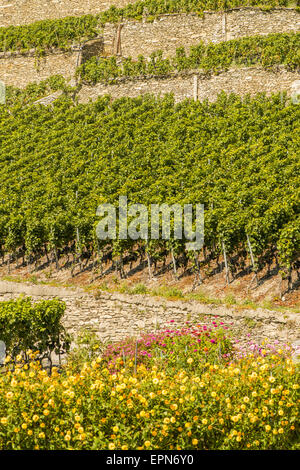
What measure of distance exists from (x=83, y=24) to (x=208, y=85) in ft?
61.3

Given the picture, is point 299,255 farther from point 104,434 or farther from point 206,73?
point 206,73

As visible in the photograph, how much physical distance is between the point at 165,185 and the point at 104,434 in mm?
16086

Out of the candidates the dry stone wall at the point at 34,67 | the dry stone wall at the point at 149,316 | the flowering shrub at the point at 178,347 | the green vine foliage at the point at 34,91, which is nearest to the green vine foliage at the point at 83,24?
the dry stone wall at the point at 34,67

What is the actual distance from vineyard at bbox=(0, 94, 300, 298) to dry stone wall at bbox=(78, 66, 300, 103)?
122 centimetres

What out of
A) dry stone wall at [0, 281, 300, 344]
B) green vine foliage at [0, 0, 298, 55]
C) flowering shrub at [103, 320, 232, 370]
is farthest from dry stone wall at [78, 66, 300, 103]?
flowering shrub at [103, 320, 232, 370]

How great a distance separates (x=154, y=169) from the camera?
2428 cm

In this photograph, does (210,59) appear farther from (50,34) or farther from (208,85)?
(50,34)

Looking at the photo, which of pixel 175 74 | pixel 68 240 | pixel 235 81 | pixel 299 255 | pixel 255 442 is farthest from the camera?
pixel 175 74

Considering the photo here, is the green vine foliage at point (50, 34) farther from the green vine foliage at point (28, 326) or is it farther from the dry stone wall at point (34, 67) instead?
the green vine foliage at point (28, 326)

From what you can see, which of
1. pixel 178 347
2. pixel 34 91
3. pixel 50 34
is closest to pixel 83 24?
pixel 50 34

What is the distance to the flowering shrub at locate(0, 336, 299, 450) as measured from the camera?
21.9 ft

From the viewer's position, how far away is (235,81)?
30344mm
